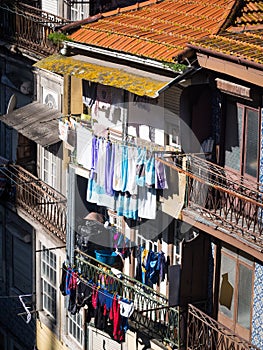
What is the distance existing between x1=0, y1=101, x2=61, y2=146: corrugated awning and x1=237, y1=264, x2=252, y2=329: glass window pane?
24.0 ft

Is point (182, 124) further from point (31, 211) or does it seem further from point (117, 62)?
point (31, 211)

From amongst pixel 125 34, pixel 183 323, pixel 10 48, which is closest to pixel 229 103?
pixel 125 34

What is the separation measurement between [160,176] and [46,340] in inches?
394

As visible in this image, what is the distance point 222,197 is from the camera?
77.7 feet

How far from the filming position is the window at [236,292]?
78.9 ft

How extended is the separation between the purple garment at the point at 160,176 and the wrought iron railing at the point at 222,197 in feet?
0.55

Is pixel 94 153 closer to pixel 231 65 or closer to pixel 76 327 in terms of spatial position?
pixel 231 65

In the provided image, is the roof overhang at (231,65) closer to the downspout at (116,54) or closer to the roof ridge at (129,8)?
the downspout at (116,54)

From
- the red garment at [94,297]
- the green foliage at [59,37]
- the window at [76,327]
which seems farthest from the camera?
the window at [76,327]

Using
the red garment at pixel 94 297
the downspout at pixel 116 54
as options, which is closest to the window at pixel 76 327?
the red garment at pixel 94 297

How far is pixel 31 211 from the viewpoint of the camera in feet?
105

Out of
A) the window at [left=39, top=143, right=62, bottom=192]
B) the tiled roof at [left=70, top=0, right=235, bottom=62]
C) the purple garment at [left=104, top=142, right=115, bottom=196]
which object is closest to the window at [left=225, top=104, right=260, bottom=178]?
the tiled roof at [left=70, top=0, right=235, bottom=62]

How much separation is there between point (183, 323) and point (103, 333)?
171 inches

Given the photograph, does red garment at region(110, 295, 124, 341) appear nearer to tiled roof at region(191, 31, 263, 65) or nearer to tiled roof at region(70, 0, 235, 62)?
tiled roof at region(70, 0, 235, 62)
